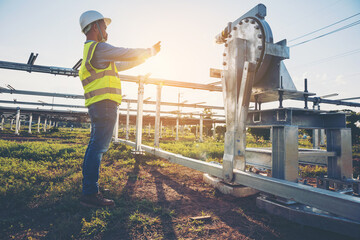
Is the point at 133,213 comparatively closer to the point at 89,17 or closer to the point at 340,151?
the point at 89,17

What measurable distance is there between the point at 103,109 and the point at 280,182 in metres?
1.96

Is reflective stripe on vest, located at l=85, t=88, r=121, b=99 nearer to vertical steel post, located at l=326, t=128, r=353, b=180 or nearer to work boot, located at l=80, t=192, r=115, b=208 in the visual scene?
work boot, located at l=80, t=192, r=115, b=208

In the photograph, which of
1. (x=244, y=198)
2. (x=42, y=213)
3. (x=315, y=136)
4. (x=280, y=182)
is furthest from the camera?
(x=315, y=136)

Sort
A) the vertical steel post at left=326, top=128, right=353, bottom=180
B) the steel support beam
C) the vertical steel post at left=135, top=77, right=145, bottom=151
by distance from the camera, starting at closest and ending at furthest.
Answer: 1. the steel support beam
2. the vertical steel post at left=326, top=128, right=353, bottom=180
3. the vertical steel post at left=135, top=77, right=145, bottom=151

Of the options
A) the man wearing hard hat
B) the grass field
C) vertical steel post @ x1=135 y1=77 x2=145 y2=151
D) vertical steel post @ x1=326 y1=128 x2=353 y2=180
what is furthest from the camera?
vertical steel post @ x1=135 y1=77 x2=145 y2=151

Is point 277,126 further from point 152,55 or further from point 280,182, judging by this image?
point 152,55

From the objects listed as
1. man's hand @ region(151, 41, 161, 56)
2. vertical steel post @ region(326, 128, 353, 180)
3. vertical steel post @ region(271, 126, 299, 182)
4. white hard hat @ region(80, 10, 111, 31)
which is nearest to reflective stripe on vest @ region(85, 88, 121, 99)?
man's hand @ region(151, 41, 161, 56)

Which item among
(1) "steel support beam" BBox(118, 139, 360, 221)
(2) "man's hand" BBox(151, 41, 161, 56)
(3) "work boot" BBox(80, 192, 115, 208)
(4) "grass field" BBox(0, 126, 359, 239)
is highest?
(2) "man's hand" BBox(151, 41, 161, 56)

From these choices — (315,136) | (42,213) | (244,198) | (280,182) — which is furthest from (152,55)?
(315,136)

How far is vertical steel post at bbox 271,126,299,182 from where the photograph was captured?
204 centimetres

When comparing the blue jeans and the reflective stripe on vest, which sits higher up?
the reflective stripe on vest

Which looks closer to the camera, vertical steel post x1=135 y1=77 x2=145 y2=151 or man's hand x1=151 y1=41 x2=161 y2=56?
man's hand x1=151 y1=41 x2=161 y2=56

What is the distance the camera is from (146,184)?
310 cm

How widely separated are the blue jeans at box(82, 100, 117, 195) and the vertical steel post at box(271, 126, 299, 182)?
6.34ft
